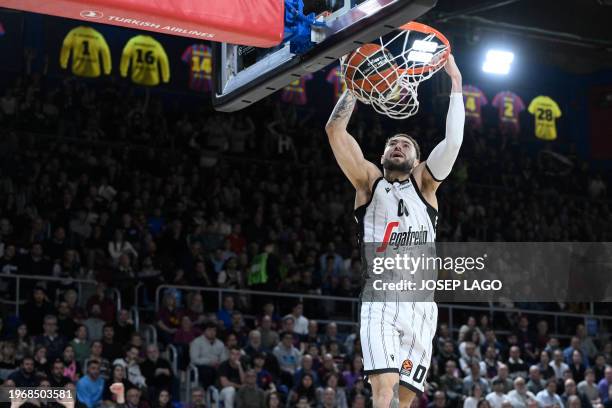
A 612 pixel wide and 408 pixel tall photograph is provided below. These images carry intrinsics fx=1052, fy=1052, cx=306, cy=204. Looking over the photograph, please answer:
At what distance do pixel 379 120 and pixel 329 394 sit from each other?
13.0 m

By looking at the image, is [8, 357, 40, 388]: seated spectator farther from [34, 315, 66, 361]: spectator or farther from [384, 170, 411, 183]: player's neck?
[384, 170, 411, 183]: player's neck

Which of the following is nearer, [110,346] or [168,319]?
[110,346]

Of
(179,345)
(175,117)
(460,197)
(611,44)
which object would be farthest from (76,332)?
(611,44)

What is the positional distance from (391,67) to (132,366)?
8.11 m

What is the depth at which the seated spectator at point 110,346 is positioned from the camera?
14.4m

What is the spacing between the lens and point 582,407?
1719 cm

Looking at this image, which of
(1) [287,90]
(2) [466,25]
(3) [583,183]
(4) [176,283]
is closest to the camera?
(4) [176,283]

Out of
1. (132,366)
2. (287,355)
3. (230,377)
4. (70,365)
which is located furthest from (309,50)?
(287,355)

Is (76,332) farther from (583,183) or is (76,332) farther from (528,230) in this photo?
(583,183)

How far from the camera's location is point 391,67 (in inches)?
293

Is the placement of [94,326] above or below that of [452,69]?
below

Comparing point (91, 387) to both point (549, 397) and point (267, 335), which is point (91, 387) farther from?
point (549, 397)

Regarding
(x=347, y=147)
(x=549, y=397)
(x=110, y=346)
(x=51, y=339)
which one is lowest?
(x=549, y=397)

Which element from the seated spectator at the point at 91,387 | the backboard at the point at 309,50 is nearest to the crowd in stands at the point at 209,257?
the seated spectator at the point at 91,387
